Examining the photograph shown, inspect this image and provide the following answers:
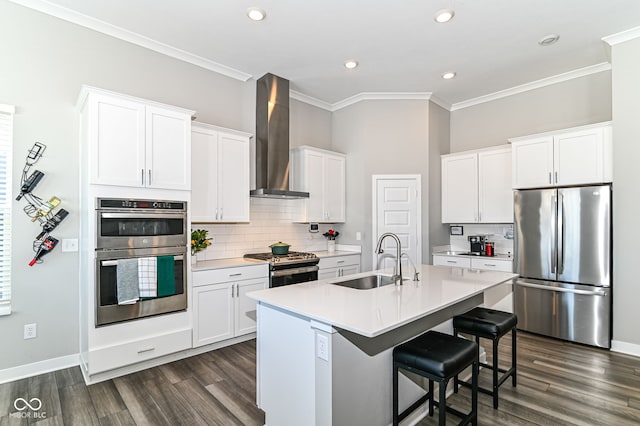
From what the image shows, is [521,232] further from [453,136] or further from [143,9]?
[143,9]

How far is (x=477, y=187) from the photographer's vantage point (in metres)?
4.93

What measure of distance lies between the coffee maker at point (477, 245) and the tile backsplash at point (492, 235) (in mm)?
185

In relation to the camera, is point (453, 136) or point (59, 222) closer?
point (59, 222)

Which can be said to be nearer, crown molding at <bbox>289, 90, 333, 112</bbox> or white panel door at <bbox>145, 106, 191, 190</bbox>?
white panel door at <bbox>145, 106, 191, 190</bbox>

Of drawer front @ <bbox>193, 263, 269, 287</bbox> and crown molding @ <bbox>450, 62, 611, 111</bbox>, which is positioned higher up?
crown molding @ <bbox>450, 62, 611, 111</bbox>

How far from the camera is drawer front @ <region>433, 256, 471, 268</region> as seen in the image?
4.78 metres

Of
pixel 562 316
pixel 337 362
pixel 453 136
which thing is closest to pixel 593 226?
pixel 562 316

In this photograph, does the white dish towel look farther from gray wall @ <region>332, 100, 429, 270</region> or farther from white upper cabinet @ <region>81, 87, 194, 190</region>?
gray wall @ <region>332, 100, 429, 270</region>

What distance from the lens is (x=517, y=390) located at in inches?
106

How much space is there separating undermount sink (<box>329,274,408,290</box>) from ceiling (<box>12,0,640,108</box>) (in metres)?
2.46

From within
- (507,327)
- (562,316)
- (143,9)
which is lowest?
(562,316)

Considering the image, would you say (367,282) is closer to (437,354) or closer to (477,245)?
(437,354)

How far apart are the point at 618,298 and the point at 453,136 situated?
3.22 meters

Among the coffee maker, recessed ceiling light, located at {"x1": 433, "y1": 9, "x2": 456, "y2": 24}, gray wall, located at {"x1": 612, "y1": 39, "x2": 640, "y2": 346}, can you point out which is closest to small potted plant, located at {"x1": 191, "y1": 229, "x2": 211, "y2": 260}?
recessed ceiling light, located at {"x1": 433, "y1": 9, "x2": 456, "y2": 24}
